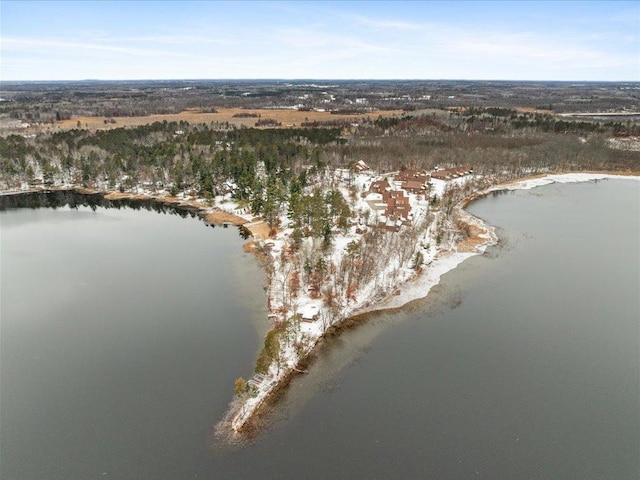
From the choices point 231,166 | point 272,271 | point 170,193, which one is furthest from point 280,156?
point 272,271

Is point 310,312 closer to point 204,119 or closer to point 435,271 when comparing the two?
point 435,271

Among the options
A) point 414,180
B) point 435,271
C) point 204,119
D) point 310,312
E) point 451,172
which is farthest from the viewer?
point 204,119

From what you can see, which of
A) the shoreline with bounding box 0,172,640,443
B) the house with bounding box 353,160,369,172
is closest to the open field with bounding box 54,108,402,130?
the house with bounding box 353,160,369,172

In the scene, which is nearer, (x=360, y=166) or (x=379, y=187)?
(x=379, y=187)

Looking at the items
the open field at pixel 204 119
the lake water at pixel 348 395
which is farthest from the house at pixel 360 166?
the open field at pixel 204 119

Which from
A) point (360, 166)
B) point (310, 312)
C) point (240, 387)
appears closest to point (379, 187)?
point (360, 166)

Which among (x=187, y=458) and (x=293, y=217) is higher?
(x=293, y=217)

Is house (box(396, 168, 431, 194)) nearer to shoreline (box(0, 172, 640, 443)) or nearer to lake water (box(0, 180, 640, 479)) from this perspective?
shoreline (box(0, 172, 640, 443))

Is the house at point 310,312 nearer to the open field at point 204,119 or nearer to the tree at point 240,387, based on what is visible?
the tree at point 240,387

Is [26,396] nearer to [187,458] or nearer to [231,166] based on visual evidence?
[187,458]
